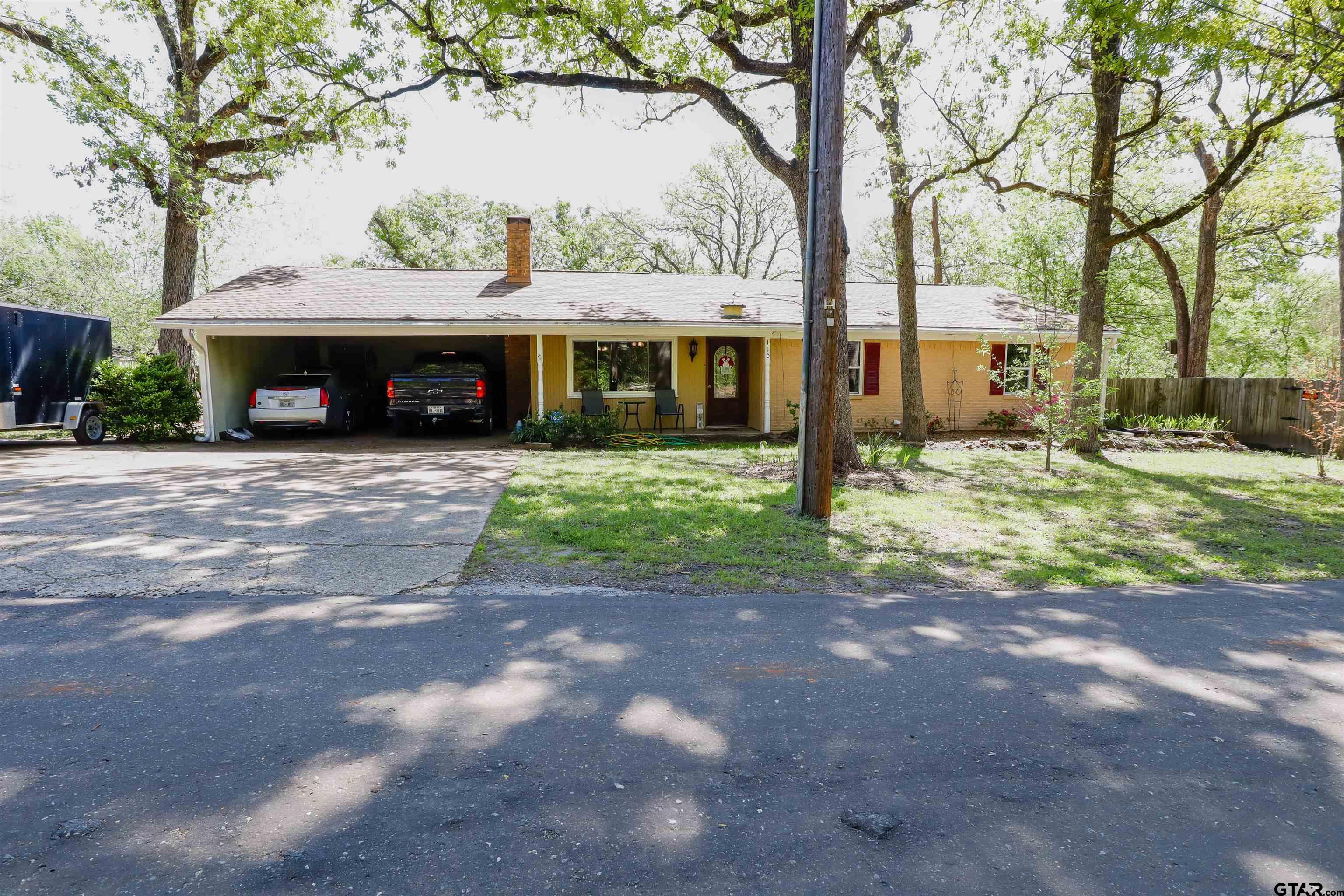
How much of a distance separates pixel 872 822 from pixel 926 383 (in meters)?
16.9

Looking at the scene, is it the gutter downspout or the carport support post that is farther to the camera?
the carport support post

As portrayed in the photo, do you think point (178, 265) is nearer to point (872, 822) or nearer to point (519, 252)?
point (519, 252)

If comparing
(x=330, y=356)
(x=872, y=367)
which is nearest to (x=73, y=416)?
(x=330, y=356)

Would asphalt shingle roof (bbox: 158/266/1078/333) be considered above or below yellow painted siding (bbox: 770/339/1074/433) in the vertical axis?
above

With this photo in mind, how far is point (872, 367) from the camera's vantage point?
18031 mm

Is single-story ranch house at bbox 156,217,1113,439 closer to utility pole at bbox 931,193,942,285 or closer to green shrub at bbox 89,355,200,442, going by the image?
green shrub at bbox 89,355,200,442

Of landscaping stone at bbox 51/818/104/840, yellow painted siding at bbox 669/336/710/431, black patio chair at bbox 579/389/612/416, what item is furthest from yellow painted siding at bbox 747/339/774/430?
landscaping stone at bbox 51/818/104/840

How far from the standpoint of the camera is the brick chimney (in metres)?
18.6

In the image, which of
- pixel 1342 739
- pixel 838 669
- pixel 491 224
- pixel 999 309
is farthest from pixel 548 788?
pixel 491 224

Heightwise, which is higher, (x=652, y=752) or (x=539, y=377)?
(x=539, y=377)

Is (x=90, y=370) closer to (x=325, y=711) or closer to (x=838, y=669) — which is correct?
(x=325, y=711)

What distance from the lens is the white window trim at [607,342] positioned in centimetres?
1714

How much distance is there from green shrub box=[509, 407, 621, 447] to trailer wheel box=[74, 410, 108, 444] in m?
7.57

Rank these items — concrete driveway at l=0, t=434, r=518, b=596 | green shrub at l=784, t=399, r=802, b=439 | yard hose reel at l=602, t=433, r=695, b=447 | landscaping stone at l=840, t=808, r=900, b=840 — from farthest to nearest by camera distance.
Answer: green shrub at l=784, t=399, r=802, b=439 → yard hose reel at l=602, t=433, r=695, b=447 → concrete driveway at l=0, t=434, r=518, b=596 → landscaping stone at l=840, t=808, r=900, b=840
